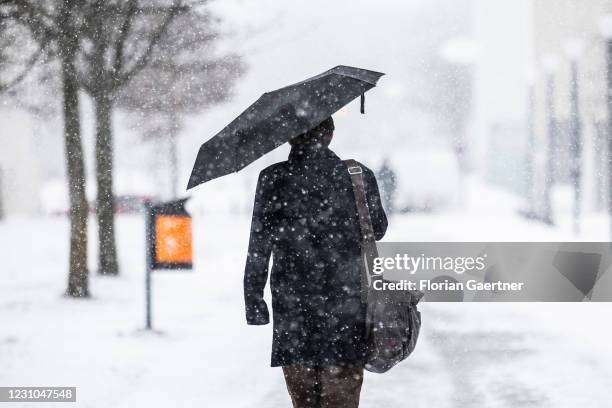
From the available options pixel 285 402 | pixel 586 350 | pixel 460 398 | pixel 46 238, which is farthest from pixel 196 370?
pixel 46 238

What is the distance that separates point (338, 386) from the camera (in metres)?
3.68

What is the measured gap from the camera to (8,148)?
3241 cm

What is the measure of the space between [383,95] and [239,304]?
91.6 feet

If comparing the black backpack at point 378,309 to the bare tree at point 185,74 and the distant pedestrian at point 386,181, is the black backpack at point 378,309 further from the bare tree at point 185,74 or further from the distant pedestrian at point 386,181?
the distant pedestrian at point 386,181

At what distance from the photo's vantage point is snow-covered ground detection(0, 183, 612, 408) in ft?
20.6

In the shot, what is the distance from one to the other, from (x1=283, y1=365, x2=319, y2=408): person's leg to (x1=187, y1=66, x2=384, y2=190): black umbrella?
0.93 metres

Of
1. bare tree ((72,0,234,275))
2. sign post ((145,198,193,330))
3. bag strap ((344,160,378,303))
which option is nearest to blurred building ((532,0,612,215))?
bare tree ((72,0,234,275))

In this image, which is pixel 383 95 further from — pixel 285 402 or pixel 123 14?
pixel 285 402

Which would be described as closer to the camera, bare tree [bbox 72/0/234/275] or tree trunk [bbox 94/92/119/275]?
bare tree [bbox 72/0/234/275]

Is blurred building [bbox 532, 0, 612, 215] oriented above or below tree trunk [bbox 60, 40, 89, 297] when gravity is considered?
above

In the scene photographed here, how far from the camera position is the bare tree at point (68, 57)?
396 inches

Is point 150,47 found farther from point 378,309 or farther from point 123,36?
point 378,309

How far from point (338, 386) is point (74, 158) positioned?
7.38 meters

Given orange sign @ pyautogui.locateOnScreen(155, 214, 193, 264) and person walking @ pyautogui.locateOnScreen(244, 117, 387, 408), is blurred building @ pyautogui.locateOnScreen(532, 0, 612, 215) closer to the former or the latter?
orange sign @ pyautogui.locateOnScreen(155, 214, 193, 264)
